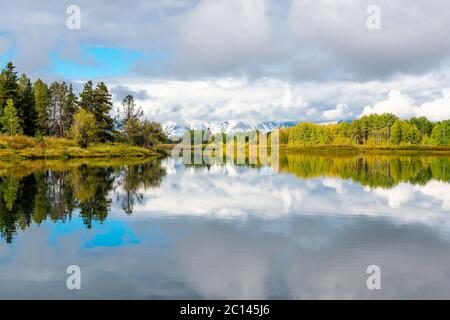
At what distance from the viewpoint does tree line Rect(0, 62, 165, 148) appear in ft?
302

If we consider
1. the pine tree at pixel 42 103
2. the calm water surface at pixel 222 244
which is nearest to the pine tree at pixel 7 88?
the pine tree at pixel 42 103

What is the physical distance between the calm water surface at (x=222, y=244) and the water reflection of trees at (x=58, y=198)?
0.25ft

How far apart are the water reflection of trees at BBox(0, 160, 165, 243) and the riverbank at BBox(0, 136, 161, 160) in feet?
122

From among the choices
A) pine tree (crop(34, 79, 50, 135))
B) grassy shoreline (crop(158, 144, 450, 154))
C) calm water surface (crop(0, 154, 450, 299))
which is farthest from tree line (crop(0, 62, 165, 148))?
calm water surface (crop(0, 154, 450, 299))

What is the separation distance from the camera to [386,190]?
3534 cm

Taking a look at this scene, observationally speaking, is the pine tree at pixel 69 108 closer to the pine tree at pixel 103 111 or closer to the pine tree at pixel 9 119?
the pine tree at pixel 103 111

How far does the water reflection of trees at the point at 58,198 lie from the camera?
2233 cm

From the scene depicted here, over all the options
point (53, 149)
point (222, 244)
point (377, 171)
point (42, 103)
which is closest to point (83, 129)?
point (53, 149)

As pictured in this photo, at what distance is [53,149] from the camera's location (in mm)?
84812

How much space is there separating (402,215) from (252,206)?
27.7 feet

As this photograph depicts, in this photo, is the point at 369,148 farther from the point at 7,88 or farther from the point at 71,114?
the point at 7,88

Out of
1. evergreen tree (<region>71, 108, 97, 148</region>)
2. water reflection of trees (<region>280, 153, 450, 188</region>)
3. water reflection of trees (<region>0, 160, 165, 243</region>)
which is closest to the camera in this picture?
water reflection of trees (<region>0, 160, 165, 243</region>)

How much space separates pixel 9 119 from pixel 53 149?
30.1 feet

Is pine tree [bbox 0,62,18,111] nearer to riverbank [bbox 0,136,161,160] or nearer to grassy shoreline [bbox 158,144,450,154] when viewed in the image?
riverbank [bbox 0,136,161,160]
